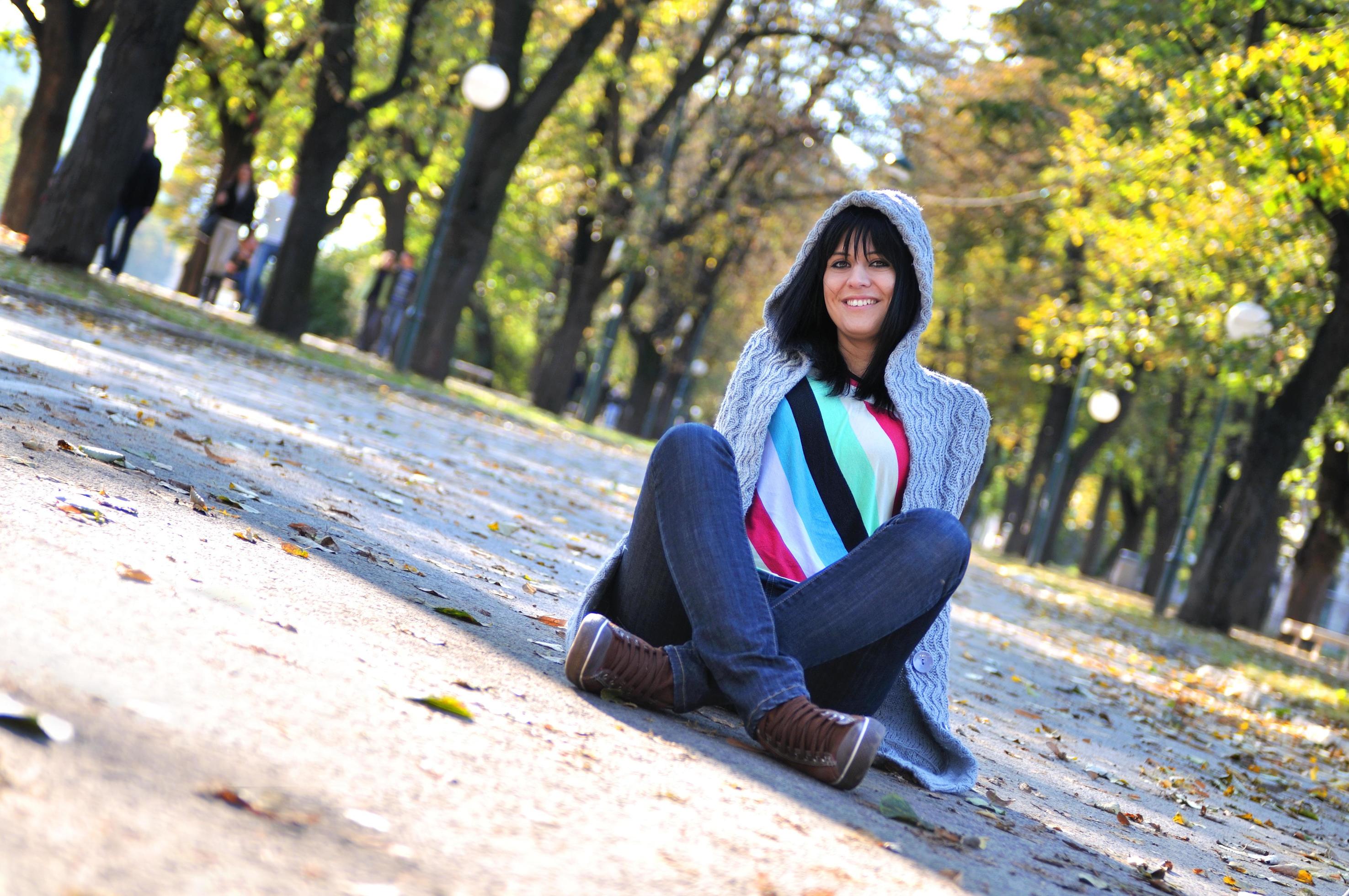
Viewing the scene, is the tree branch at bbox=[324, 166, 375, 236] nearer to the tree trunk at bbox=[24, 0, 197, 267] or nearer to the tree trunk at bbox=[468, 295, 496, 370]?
the tree trunk at bbox=[468, 295, 496, 370]

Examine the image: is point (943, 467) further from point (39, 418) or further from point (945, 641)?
point (39, 418)

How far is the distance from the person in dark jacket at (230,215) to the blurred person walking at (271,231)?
0.29m

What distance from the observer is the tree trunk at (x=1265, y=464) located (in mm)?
17094

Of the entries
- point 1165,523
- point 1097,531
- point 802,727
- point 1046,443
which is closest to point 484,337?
point 1097,531

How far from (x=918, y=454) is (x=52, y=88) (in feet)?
64.5

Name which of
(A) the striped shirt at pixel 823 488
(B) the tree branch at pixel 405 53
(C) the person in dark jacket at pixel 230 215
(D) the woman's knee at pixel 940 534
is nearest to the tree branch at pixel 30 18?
(C) the person in dark jacket at pixel 230 215

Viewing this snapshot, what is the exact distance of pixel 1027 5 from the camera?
67.2 ft

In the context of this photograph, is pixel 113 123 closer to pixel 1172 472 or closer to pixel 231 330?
pixel 231 330

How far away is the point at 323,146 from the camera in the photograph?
59.6 feet

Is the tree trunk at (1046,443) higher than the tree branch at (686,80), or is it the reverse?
the tree branch at (686,80)

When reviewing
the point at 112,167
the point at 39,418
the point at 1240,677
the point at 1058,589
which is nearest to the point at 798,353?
the point at 39,418

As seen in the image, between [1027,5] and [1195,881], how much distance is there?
61.6 ft

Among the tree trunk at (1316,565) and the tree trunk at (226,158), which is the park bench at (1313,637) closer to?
the tree trunk at (1316,565)

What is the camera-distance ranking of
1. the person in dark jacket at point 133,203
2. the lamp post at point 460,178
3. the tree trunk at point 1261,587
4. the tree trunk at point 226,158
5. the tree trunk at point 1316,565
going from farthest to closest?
the tree trunk at point 1316,565
the tree trunk at point 226,158
the tree trunk at point 1261,587
the lamp post at point 460,178
the person in dark jacket at point 133,203
